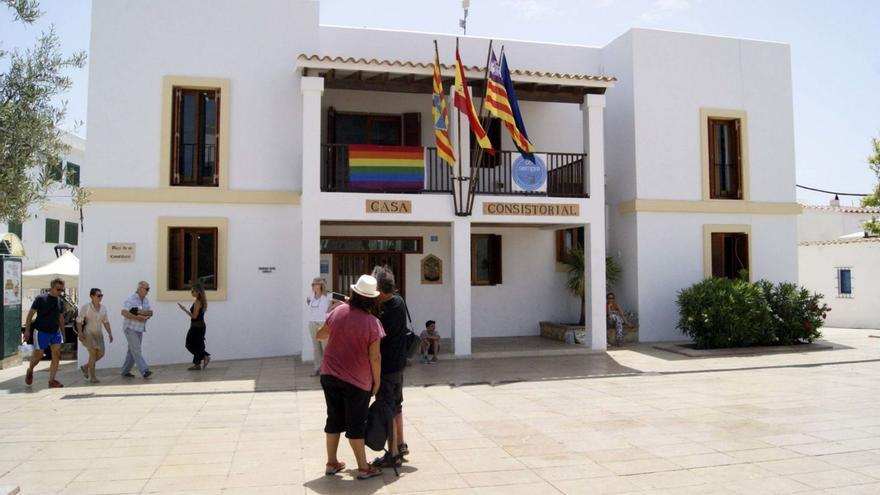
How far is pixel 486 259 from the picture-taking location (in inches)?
616

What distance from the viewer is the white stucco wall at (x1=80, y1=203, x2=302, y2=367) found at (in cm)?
1225

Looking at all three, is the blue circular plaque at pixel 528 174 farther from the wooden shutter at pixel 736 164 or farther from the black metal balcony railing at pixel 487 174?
the wooden shutter at pixel 736 164

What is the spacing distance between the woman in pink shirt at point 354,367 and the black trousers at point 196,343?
262 inches

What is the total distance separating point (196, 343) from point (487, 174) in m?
6.90

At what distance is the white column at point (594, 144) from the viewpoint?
13.4 m

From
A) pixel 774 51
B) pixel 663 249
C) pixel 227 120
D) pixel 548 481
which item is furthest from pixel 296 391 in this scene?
pixel 774 51

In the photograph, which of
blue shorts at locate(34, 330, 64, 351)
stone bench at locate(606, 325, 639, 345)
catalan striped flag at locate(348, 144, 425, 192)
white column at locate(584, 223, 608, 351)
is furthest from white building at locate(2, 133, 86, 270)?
stone bench at locate(606, 325, 639, 345)

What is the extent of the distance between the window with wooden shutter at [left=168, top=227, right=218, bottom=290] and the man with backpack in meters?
7.88

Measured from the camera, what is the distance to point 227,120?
42.2 feet

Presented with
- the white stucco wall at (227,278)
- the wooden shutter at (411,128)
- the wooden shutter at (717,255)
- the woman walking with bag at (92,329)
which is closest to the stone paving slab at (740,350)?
the wooden shutter at (717,255)

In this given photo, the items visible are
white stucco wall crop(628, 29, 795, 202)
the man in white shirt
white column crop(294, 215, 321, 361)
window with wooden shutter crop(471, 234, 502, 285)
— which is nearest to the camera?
the man in white shirt

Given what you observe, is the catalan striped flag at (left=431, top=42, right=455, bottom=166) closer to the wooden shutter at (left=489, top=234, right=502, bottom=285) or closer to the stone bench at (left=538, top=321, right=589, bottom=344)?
the wooden shutter at (left=489, top=234, right=502, bottom=285)

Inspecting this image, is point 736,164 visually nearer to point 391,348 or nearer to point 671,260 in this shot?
point 671,260

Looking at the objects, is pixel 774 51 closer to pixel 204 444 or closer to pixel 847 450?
pixel 847 450
